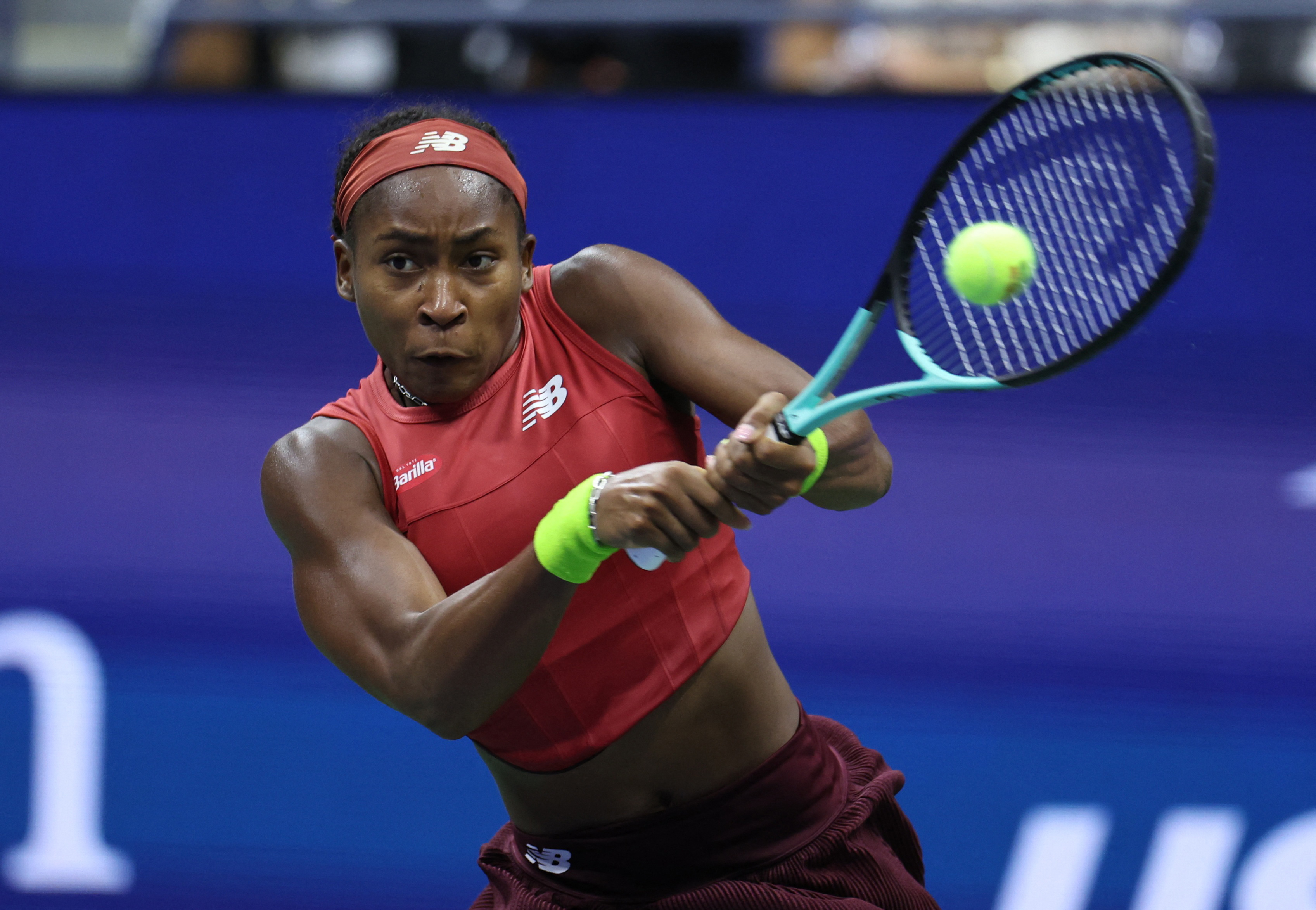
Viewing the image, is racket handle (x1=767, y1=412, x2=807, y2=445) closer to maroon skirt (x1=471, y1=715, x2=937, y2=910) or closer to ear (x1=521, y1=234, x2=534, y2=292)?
ear (x1=521, y1=234, x2=534, y2=292)

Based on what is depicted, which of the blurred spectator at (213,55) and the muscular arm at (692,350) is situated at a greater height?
the blurred spectator at (213,55)

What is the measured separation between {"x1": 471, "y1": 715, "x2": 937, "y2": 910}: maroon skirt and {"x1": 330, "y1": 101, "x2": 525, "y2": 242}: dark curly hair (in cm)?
86

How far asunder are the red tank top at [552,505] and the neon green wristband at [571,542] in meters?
0.29

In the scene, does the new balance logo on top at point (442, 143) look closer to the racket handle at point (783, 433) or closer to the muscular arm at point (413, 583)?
the muscular arm at point (413, 583)

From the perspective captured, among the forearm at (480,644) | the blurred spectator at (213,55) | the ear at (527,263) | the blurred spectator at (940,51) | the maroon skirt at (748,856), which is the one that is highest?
the blurred spectator at (213,55)

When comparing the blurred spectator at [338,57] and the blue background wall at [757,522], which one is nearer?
the blue background wall at [757,522]

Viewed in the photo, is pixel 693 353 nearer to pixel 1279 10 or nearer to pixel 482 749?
pixel 482 749

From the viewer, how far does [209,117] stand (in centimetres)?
355

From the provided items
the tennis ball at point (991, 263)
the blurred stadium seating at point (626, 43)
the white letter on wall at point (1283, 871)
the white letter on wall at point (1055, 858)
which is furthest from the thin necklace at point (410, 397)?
the white letter on wall at point (1283, 871)

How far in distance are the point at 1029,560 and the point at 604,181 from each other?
54.3 inches

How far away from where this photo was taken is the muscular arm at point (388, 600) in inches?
65.9

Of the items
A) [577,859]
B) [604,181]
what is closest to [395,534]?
[577,859]

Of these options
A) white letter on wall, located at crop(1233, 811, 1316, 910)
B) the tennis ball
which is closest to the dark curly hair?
the tennis ball

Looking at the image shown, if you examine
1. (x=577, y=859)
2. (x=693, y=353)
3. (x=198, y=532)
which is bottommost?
(x=577, y=859)
